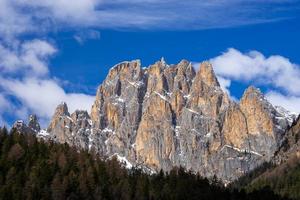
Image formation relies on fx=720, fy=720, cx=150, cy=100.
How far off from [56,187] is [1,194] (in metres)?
16.5

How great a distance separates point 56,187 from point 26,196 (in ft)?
31.5

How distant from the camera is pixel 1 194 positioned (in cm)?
18788

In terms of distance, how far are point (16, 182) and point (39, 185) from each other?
20.9ft

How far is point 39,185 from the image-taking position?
19912cm

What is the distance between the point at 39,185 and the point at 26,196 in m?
7.90

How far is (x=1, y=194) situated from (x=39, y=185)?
1395cm

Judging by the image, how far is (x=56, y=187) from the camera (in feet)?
650

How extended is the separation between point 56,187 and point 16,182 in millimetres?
11274

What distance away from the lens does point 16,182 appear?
652 feet

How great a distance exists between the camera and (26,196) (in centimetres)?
19188
